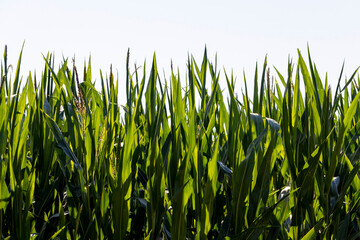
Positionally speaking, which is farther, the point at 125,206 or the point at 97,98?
the point at 97,98

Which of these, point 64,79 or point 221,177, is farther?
point 64,79

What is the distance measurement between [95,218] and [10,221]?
0.21 metres

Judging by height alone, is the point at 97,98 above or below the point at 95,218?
above

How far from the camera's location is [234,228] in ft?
3.62

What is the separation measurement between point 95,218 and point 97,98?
20.5 inches

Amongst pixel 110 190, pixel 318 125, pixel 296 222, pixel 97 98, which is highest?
pixel 97 98

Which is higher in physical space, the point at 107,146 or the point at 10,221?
the point at 107,146

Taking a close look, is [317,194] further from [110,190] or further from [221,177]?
[110,190]

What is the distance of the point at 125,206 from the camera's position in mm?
1068

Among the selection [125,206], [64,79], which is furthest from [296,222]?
[64,79]

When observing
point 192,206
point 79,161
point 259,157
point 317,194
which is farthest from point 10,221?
point 317,194

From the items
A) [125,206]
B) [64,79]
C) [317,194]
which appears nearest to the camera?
[125,206]

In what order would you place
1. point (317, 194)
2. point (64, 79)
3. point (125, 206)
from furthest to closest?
point (64, 79) < point (317, 194) < point (125, 206)

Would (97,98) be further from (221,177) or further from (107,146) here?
(221,177)
